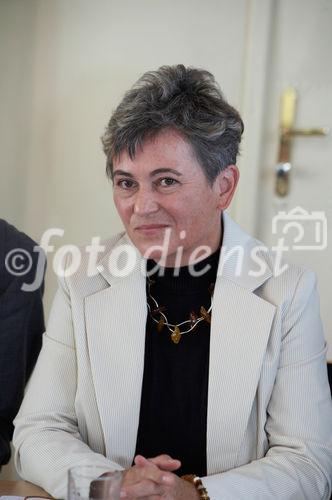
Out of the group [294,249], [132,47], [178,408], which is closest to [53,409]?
[178,408]

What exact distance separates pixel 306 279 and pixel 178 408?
40 centimetres

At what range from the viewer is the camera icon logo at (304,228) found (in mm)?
2918

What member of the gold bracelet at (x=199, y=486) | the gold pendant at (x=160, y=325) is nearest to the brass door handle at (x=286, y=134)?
the gold pendant at (x=160, y=325)

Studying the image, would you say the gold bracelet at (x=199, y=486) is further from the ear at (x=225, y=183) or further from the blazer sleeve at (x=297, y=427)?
the ear at (x=225, y=183)

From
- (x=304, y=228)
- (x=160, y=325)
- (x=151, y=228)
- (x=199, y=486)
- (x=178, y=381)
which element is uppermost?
(x=304, y=228)

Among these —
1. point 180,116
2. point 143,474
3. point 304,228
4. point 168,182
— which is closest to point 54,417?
point 143,474

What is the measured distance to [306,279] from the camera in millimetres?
1630

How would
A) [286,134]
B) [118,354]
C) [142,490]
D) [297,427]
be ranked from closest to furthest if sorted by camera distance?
1. [142,490]
2. [297,427]
3. [118,354]
4. [286,134]

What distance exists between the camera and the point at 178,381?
164 cm

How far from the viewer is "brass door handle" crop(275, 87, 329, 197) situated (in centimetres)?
290

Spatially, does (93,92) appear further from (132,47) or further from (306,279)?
(306,279)

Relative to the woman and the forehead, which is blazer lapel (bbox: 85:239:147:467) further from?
the forehead

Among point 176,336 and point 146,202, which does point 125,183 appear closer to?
point 146,202

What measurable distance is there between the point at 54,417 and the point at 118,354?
192 mm
